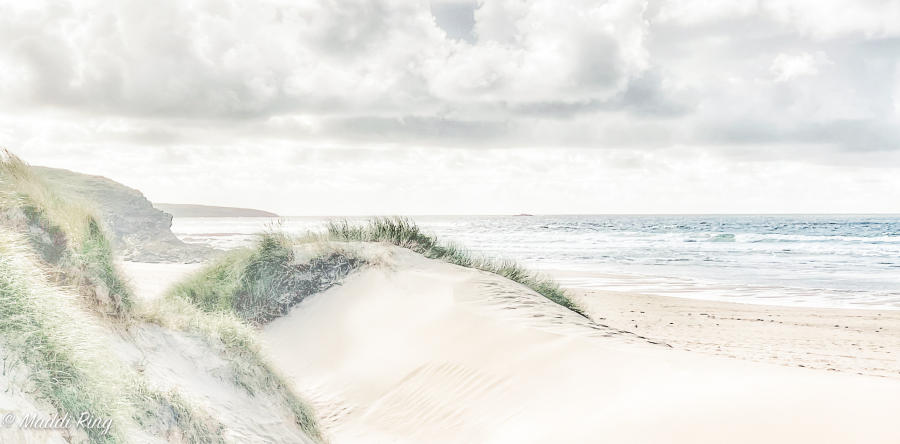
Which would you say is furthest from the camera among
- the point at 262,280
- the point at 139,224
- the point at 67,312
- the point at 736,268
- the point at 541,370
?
the point at 139,224

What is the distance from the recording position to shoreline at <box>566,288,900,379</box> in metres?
9.60

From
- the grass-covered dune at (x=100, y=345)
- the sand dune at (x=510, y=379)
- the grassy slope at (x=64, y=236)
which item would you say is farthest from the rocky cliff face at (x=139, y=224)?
the grass-covered dune at (x=100, y=345)

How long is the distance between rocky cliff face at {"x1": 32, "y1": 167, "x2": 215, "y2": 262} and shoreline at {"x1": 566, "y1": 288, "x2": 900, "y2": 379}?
16215mm

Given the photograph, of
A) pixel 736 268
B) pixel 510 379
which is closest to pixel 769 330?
pixel 510 379

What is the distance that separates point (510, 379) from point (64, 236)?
4.42 metres

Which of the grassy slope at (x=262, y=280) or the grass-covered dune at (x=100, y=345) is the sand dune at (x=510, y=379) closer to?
the grassy slope at (x=262, y=280)

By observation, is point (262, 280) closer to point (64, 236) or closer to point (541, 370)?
point (541, 370)

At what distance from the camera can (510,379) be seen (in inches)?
263

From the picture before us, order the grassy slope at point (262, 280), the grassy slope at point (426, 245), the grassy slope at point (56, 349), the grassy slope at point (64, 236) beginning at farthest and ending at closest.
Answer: the grassy slope at point (426, 245), the grassy slope at point (262, 280), the grassy slope at point (64, 236), the grassy slope at point (56, 349)

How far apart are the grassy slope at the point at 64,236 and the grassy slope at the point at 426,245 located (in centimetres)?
672

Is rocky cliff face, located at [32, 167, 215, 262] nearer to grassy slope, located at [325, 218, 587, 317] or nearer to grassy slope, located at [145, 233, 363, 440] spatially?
grassy slope, located at [325, 218, 587, 317]

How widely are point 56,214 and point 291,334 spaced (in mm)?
5048

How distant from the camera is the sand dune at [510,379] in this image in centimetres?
475

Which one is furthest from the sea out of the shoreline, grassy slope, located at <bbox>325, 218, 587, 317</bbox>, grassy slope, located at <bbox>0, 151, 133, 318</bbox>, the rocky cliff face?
grassy slope, located at <bbox>0, 151, 133, 318</bbox>
